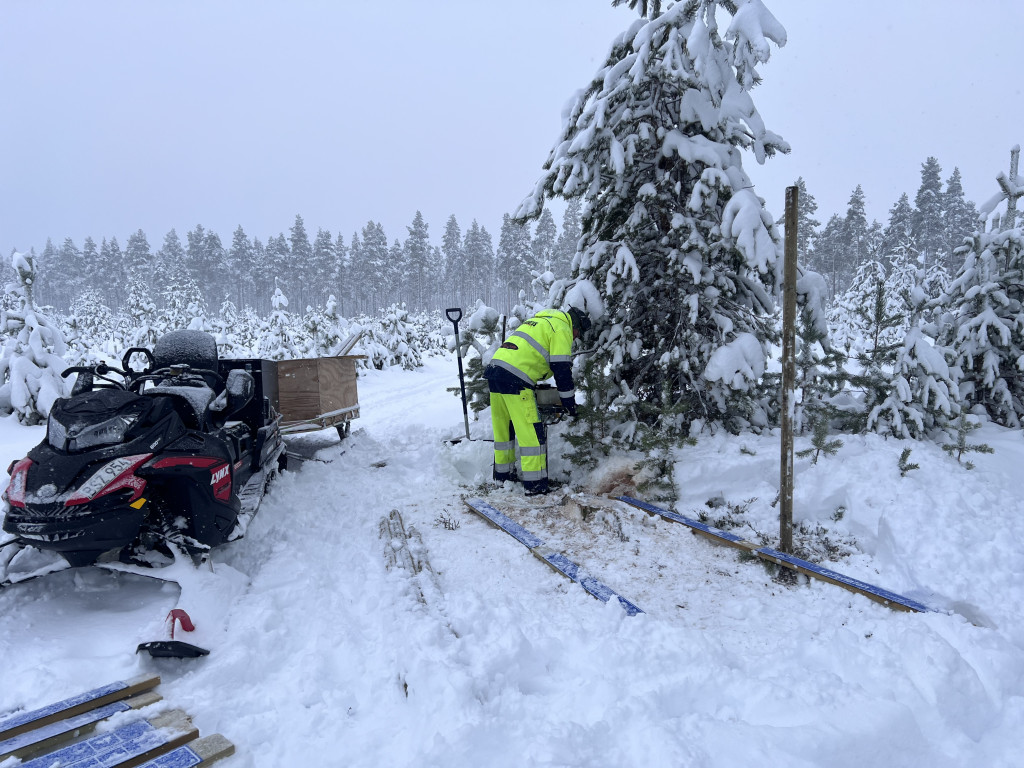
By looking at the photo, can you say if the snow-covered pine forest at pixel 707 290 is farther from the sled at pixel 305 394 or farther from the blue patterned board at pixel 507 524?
the sled at pixel 305 394

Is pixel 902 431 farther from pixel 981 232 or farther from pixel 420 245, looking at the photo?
pixel 420 245

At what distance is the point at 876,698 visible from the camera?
248 centimetres

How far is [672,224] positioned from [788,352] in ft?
9.07

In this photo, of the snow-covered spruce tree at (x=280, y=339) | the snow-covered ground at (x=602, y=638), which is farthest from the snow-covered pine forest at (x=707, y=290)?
the snow-covered spruce tree at (x=280, y=339)

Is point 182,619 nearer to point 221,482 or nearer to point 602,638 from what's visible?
point 221,482

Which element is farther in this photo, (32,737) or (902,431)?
(902,431)

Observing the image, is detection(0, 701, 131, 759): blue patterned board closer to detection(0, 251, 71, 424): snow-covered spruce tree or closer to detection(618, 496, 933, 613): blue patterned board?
detection(618, 496, 933, 613): blue patterned board

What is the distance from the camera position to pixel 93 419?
12.0 feet

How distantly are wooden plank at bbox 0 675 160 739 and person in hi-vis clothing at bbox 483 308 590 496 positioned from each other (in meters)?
4.13

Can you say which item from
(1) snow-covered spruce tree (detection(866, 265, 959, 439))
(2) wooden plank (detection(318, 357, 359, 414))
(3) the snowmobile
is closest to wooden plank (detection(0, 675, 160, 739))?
(3) the snowmobile

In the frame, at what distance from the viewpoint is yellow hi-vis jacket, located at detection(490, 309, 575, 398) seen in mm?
6215

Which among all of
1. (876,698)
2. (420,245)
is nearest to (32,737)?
(876,698)

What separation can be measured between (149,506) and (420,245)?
63136mm

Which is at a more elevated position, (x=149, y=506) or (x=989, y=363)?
(x=989, y=363)
